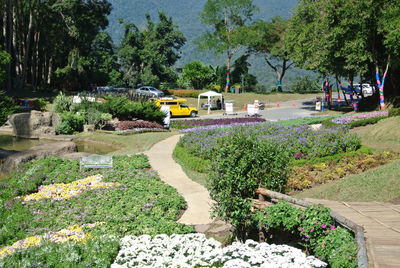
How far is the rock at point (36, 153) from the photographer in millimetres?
17844

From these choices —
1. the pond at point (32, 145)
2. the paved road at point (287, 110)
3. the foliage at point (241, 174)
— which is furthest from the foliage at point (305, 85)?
the foliage at point (241, 174)

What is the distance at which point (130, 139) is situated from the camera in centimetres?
2589

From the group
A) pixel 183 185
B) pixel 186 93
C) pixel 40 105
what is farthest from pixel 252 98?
pixel 183 185

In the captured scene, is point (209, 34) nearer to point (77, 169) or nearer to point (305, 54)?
point (305, 54)

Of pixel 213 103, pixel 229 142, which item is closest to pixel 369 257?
pixel 229 142

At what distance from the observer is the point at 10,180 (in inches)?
606

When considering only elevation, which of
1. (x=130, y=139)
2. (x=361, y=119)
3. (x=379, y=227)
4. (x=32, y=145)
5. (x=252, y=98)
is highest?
(x=252, y=98)

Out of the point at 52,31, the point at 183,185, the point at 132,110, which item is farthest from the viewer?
the point at 52,31

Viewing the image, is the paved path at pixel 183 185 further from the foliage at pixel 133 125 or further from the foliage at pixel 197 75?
the foliage at pixel 197 75

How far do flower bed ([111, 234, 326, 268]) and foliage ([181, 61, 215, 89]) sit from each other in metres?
55.1

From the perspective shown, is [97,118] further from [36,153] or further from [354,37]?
[354,37]

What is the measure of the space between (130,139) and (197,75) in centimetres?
3833

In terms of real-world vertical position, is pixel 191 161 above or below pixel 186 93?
below

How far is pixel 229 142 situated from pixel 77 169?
334 inches
